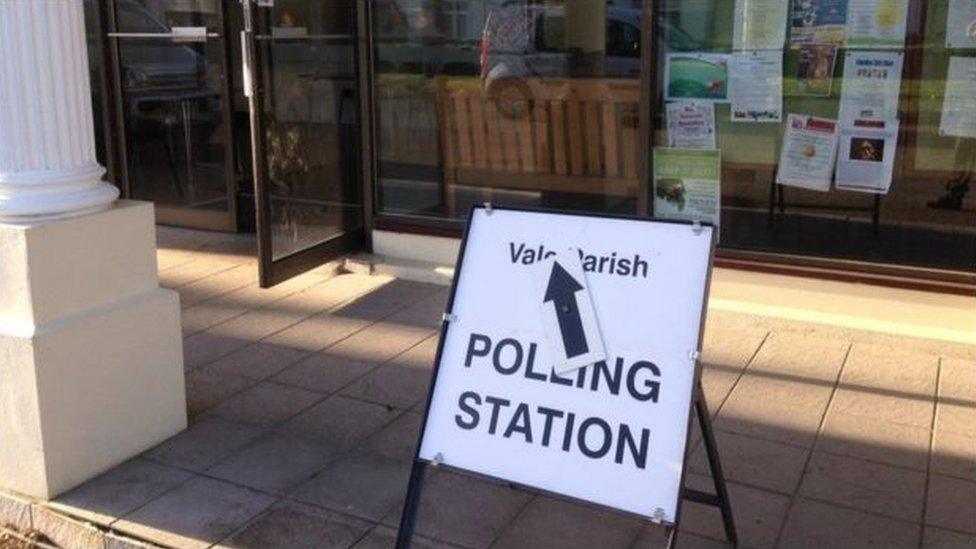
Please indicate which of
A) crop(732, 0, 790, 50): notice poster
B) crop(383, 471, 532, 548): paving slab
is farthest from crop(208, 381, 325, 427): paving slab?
crop(732, 0, 790, 50): notice poster

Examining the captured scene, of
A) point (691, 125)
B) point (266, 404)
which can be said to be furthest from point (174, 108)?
point (691, 125)

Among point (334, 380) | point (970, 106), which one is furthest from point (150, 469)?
point (970, 106)

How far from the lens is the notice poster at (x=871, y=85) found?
5016 millimetres

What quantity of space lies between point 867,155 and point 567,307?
2.84 m

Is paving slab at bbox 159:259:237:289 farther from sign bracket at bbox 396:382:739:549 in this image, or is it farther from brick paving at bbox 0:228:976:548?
sign bracket at bbox 396:382:739:549

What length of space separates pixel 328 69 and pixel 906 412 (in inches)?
143

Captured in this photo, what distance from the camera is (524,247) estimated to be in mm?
3078

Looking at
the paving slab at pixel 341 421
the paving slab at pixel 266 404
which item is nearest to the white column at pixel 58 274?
the paving slab at pixel 266 404

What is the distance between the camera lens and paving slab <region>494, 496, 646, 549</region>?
3.22 meters

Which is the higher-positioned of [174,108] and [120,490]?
[174,108]

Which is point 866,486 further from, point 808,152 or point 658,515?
point 808,152

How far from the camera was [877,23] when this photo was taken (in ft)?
16.3

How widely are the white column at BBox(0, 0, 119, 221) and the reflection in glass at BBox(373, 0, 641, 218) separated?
2718mm

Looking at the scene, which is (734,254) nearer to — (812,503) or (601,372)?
(812,503)
